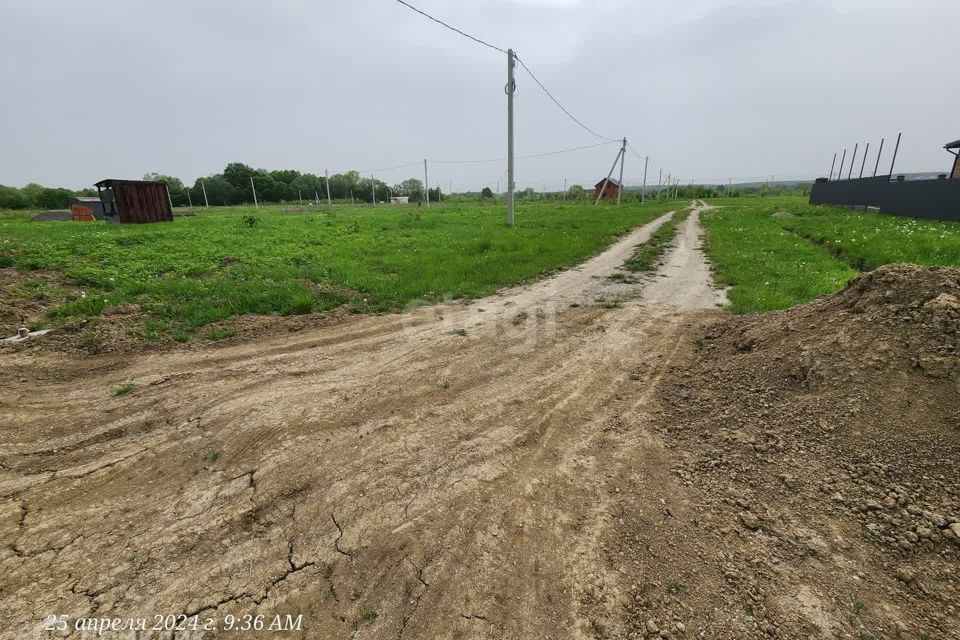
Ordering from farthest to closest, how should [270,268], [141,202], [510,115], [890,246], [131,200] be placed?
[141,202], [131,200], [510,115], [890,246], [270,268]

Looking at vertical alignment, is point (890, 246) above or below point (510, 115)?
below

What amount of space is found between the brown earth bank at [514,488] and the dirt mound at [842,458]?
2cm

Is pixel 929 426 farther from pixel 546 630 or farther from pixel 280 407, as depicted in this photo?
pixel 280 407

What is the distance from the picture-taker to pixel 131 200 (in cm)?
2125

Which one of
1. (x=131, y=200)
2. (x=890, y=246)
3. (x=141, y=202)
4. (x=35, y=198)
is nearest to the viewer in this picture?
(x=890, y=246)

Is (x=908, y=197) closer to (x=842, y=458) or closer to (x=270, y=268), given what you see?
(x=842, y=458)

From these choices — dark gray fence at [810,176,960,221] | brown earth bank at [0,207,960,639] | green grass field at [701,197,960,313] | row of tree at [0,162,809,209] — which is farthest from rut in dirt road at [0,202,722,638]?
row of tree at [0,162,809,209]

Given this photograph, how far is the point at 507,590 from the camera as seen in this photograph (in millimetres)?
2236

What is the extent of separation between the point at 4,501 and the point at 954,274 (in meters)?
8.13

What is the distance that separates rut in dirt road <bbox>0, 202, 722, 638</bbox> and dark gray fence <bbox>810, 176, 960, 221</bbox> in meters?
20.0

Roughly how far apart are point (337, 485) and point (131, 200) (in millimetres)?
26272

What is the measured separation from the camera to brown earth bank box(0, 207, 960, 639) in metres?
2.16

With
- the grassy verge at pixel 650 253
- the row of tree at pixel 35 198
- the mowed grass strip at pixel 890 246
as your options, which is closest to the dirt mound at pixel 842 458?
the grassy verge at pixel 650 253

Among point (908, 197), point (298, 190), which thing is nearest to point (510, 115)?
point (908, 197)
